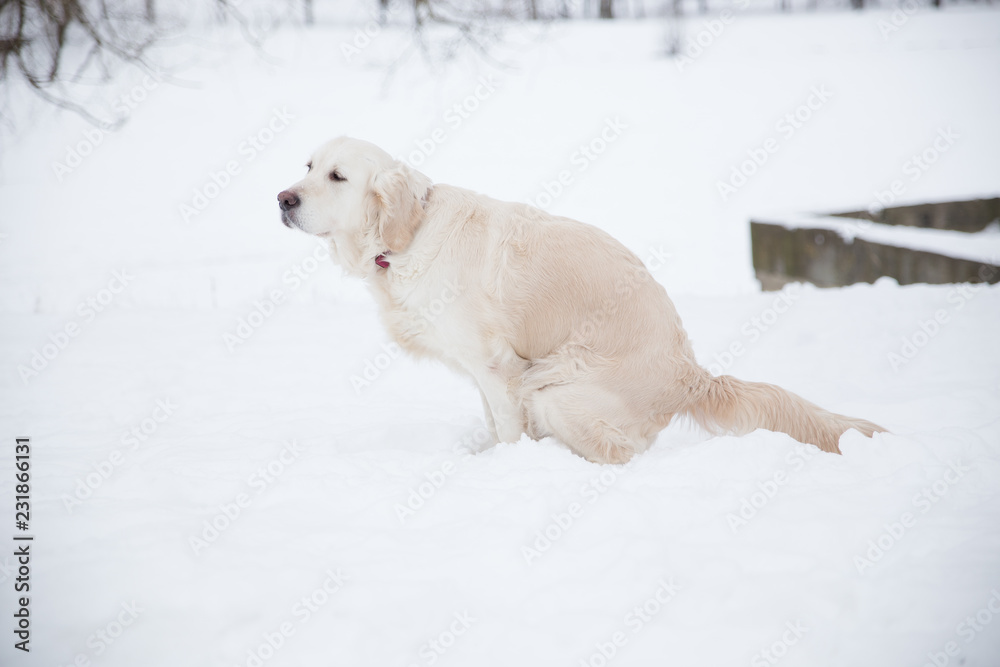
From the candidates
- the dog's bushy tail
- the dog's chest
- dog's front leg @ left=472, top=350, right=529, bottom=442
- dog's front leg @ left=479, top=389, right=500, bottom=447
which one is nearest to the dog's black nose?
the dog's chest

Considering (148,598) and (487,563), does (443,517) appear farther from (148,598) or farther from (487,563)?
(148,598)

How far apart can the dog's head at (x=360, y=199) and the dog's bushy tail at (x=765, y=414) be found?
5.08ft

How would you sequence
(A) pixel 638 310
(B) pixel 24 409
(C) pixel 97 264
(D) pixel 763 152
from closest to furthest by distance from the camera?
(A) pixel 638 310
(B) pixel 24 409
(C) pixel 97 264
(D) pixel 763 152

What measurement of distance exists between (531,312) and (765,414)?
3.63 ft

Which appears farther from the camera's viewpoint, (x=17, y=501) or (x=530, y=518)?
(x=17, y=501)

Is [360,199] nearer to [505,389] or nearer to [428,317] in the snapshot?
[428,317]

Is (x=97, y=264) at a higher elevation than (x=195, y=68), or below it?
below

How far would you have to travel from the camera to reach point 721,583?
1896 mm

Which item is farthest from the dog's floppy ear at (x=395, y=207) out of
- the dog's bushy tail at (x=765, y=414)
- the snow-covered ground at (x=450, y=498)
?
the dog's bushy tail at (x=765, y=414)

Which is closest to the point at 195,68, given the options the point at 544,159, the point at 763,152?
the point at 544,159

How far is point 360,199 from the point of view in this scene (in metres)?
3.08

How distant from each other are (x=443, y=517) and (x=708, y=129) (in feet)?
54.5

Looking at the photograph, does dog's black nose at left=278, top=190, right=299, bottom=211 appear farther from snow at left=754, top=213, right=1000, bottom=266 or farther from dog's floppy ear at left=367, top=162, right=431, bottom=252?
snow at left=754, top=213, right=1000, bottom=266

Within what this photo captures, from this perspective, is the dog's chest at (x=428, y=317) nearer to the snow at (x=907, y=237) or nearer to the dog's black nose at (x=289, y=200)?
the dog's black nose at (x=289, y=200)
